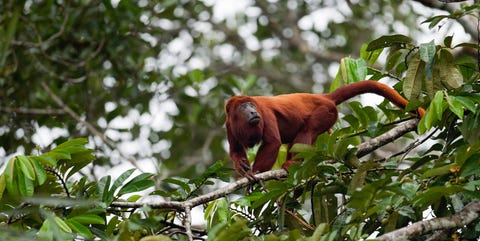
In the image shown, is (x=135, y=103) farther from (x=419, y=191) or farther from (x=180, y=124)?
(x=419, y=191)

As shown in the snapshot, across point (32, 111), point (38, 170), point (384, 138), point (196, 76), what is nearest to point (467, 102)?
point (384, 138)

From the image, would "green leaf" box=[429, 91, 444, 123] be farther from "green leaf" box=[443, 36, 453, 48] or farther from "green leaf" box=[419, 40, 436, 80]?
"green leaf" box=[443, 36, 453, 48]

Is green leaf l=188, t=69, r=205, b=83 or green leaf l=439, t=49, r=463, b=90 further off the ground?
green leaf l=439, t=49, r=463, b=90

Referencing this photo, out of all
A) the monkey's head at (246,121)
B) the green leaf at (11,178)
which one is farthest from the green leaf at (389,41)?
the green leaf at (11,178)

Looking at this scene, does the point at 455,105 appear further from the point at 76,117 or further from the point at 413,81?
the point at 76,117

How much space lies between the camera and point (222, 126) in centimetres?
950

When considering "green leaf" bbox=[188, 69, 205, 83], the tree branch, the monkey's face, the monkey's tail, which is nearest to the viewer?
the monkey's tail

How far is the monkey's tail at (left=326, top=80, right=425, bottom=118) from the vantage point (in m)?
5.09

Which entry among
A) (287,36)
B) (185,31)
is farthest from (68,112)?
(287,36)

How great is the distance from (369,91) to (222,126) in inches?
172

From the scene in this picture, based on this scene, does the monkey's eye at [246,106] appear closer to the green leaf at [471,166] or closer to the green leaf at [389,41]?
the green leaf at [389,41]

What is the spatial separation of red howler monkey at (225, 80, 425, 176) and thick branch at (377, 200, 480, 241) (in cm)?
177

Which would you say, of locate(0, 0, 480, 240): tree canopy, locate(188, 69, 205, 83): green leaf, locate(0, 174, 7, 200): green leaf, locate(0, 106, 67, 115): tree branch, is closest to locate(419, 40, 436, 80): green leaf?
locate(0, 0, 480, 240): tree canopy

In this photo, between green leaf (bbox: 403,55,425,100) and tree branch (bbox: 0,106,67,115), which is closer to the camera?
green leaf (bbox: 403,55,425,100)
